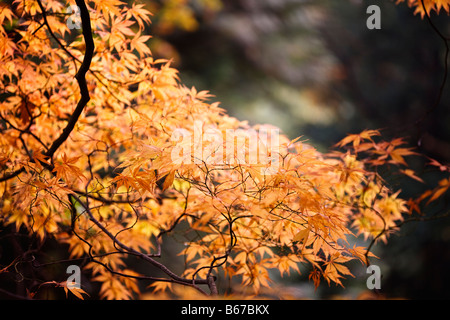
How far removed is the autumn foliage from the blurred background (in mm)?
3524

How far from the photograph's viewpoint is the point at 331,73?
317 inches

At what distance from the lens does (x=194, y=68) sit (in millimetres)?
6332

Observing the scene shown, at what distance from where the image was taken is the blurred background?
5.05m

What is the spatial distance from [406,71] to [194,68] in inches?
170

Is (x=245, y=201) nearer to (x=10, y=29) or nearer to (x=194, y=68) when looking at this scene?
(x=10, y=29)

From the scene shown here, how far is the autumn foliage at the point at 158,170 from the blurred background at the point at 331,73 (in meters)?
3.52
